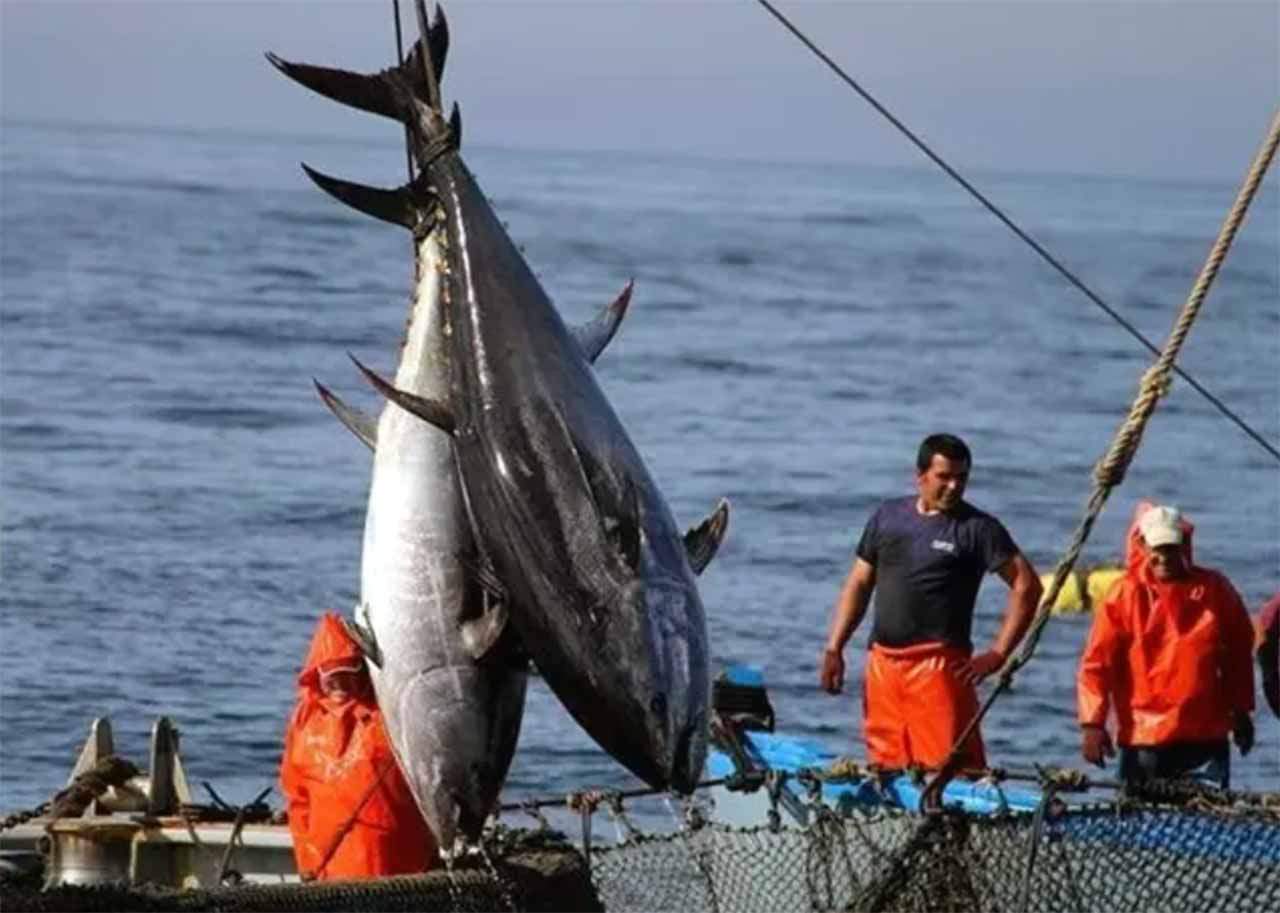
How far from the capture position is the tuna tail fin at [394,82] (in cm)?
858

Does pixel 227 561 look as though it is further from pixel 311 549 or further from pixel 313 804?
pixel 313 804

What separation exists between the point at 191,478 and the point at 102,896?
942 inches

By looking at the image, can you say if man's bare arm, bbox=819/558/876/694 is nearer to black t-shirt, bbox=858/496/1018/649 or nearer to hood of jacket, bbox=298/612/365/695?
black t-shirt, bbox=858/496/1018/649

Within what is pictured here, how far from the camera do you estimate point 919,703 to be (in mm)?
13062

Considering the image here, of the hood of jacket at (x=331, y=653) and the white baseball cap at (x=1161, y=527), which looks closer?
the hood of jacket at (x=331, y=653)

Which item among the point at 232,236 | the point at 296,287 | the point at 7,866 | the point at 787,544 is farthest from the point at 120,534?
the point at 232,236

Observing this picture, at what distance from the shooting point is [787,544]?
96.8 ft

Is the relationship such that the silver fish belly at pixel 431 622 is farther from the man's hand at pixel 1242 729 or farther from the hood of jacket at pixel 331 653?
the man's hand at pixel 1242 729

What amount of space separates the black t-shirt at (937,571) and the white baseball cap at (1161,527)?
1.92 ft

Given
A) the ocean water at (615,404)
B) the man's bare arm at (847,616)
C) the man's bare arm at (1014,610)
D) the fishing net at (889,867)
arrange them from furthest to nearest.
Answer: the ocean water at (615,404) < the man's bare arm at (847,616) < the man's bare arm at (1014,610) < the fishing net at (889,867)

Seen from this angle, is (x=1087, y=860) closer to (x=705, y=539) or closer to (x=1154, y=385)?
(x=1154, y=385)

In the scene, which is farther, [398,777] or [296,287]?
[296,287]

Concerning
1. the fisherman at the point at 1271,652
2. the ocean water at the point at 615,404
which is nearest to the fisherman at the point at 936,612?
the fisherman at the point at 1271,652

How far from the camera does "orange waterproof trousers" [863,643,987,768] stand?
13.0m
